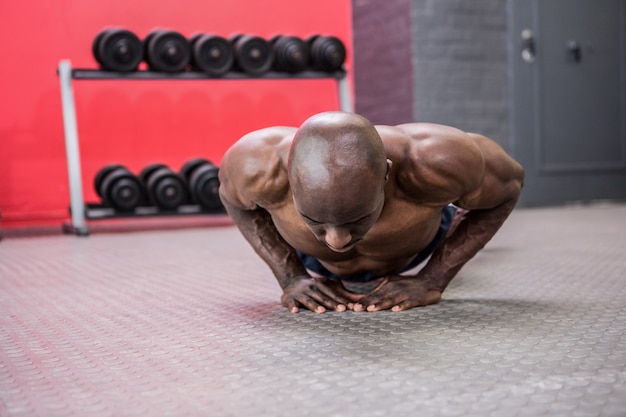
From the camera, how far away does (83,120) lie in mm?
4859

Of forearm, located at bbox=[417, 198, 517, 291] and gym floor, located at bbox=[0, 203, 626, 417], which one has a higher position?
forearm, located at bbox=[417, 198, 517, 291]

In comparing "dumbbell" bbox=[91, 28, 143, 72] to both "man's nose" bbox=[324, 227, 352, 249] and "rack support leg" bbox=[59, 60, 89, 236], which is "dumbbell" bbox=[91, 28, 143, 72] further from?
"man's nose" bbox=[324, 227, 352, 249]

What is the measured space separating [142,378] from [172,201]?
3.26m

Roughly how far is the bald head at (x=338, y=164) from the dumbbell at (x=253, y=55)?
10.9 feet

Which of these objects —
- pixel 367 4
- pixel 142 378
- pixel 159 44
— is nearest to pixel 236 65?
pixel 159 44

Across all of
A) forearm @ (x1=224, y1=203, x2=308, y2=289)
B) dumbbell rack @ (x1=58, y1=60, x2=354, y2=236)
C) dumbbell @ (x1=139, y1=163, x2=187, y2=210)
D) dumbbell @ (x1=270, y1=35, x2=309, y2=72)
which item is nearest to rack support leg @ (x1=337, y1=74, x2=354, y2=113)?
dumbbell @ (x1=270, y1=35, x2=309, y2=72)

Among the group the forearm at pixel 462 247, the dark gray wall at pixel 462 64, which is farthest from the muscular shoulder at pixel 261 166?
the dark gray wall at pixel 462 64

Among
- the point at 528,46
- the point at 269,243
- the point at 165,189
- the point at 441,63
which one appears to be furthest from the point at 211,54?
the point at 269,243

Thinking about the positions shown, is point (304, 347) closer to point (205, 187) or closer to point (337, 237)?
point (337, 237)

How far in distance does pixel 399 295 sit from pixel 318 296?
190 millimetres

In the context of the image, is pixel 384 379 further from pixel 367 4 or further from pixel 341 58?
pixel 367 4

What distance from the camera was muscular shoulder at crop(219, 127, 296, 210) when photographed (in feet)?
4.98

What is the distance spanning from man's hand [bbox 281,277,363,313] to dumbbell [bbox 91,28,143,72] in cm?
288

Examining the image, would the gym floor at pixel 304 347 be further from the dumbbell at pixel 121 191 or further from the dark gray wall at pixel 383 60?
the dark gray wall at pixel 383 60
